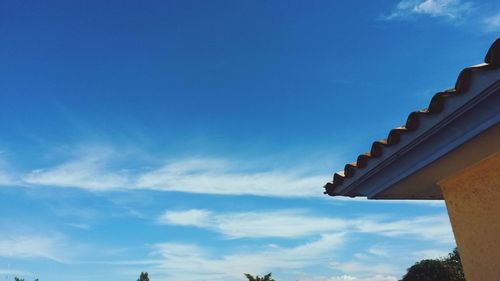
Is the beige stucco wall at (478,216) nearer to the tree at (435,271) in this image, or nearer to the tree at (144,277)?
the tree at (435,271)

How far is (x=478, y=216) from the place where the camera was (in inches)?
141

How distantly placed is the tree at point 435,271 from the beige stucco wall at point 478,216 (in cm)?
2870

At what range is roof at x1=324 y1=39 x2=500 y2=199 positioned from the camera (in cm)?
251

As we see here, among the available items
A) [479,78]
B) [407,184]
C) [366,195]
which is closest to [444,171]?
[407,184]

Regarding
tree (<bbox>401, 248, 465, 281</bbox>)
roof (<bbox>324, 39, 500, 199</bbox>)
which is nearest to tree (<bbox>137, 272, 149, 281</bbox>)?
tree (<bbox>401, 248, 465, 281</bbox>)

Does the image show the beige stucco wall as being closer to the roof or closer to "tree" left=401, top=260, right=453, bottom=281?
the roof

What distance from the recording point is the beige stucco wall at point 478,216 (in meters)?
3.43

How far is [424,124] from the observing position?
308cm

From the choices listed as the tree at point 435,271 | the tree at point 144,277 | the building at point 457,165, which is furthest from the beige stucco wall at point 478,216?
the tree at point 144,277

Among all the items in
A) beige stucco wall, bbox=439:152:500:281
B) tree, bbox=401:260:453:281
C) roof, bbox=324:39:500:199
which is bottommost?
beige stucco wall, bbox=439:152:500:281

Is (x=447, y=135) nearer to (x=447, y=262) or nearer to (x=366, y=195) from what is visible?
(x=366, y=195)

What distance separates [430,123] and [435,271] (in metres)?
30.5

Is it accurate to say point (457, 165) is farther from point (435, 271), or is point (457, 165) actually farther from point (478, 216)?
point (435, 271)

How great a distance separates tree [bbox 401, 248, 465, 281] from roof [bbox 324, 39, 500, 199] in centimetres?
2904
